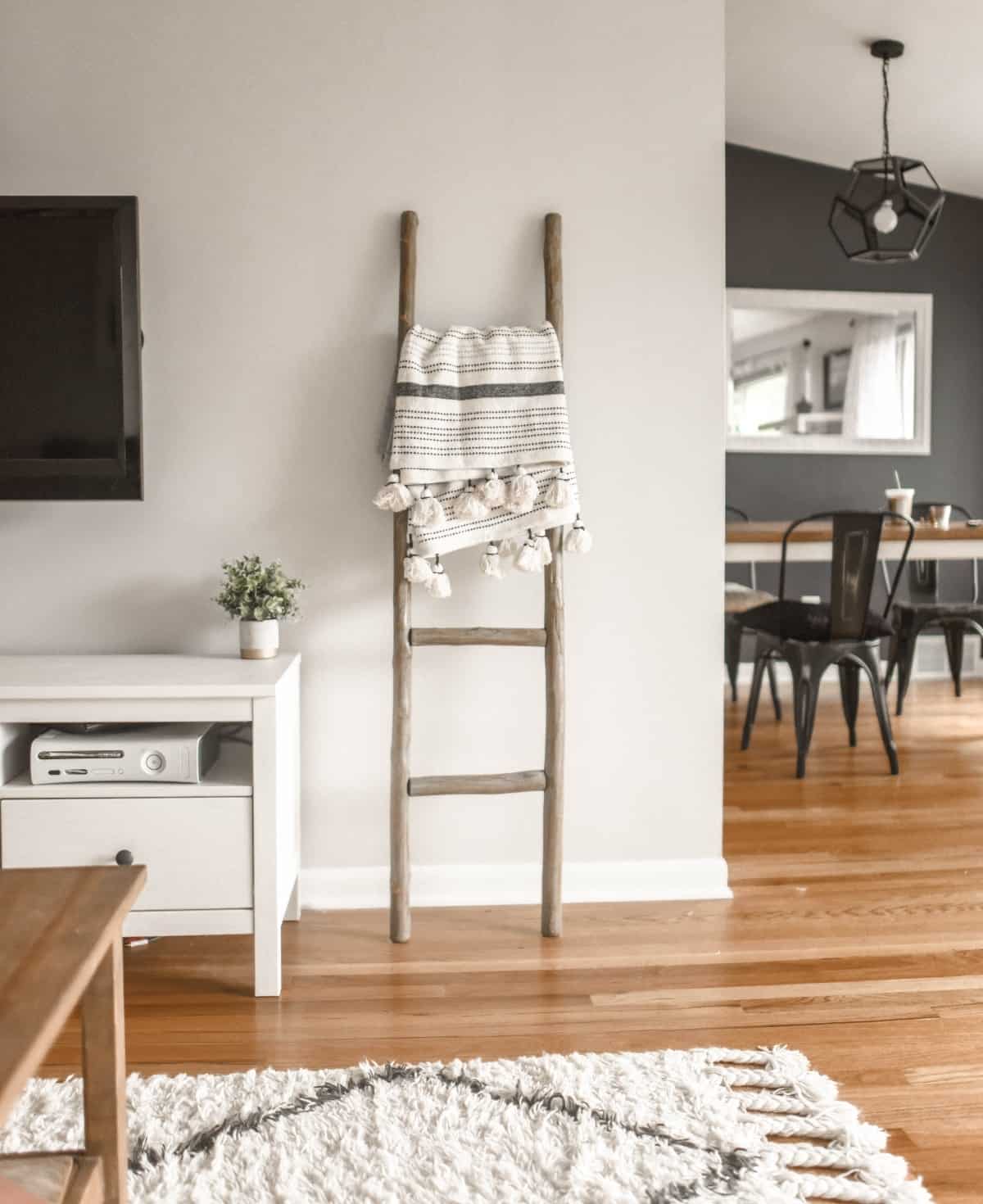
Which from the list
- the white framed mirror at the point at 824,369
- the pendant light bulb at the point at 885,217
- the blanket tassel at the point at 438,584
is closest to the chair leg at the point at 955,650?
the white framed mirror at the point at 824,369

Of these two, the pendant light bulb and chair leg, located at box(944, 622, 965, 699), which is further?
chair leg, located at box(944, 622, 965, 699)

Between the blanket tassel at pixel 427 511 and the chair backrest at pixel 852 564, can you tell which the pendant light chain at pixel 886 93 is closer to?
the chair backrest at pixel 852 564

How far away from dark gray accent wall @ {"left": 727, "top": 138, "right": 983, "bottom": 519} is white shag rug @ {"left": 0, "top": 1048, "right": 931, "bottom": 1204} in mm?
3871

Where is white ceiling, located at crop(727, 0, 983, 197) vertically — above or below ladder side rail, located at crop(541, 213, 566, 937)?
above

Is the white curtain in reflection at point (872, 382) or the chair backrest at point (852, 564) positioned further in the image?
the white curtain in reflection at point (872, 382)

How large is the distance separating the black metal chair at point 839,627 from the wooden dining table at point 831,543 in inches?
1.9

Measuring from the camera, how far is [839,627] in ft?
12.0

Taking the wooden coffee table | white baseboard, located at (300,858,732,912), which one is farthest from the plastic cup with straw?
the wooden coffee table

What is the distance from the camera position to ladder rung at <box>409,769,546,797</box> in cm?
238

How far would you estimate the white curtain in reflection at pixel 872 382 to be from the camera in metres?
5.32

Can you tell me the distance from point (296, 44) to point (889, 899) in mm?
2350

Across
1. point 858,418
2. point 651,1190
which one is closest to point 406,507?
point 651,1190

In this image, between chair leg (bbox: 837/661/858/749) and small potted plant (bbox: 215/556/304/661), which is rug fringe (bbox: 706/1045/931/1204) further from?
chair leg (bbox: 837/661/858/749)

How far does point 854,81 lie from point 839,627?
7.41 feet
